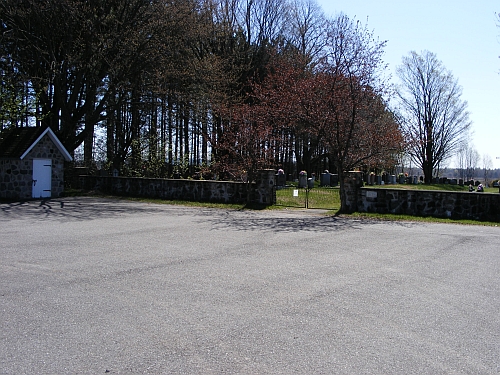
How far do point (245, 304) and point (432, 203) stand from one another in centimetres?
1436

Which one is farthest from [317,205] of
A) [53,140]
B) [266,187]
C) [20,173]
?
[20,173]

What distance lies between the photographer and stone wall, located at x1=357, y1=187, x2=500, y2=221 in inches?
718

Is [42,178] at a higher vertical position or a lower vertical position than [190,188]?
higher

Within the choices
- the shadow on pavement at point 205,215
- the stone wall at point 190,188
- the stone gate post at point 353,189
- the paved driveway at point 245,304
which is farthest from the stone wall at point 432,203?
the paved driveway at point 245,304

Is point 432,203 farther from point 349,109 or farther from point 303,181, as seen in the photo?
point 303,181

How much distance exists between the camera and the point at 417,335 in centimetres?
541

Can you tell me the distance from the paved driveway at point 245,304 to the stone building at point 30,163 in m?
13.3

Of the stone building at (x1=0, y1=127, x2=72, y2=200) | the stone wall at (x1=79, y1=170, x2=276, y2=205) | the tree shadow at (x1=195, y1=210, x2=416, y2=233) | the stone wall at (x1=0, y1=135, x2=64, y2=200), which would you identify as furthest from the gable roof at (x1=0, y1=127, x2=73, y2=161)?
the tree shadow at (x1=195, y1=210, x2=416, y2=233)

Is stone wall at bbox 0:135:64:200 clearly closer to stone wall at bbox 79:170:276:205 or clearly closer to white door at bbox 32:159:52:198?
white door at bbox 32:159:52:198

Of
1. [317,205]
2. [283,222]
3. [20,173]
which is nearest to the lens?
[283,222]

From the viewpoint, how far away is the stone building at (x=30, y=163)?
2478cm

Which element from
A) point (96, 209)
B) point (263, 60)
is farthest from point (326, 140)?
point (263, 60)

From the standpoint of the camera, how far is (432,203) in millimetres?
18984

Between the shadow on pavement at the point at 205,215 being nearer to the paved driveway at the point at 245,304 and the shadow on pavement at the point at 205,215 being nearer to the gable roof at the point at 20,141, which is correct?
the paved driveway at the point at 245,304
